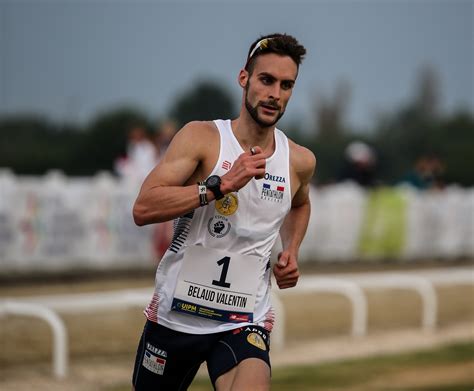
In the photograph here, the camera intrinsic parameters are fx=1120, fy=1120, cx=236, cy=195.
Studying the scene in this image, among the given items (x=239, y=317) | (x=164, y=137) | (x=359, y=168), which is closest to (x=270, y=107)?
(x=239, y=317)

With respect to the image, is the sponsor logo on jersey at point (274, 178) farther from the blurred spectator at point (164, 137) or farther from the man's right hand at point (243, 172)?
the blurred spectator at point (164, 137)

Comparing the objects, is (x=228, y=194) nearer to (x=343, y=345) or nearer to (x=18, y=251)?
(x=343, y=345)

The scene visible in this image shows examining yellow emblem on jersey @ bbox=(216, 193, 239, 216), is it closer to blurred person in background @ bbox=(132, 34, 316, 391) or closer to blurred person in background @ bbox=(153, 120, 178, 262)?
blurred person in background @ bbox=(132, 34, 316, 391)

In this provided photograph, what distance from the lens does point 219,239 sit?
5512mm

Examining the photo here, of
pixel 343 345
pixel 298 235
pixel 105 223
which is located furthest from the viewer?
pixel 105 223

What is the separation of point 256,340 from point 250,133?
103 cm

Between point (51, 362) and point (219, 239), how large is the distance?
495cm

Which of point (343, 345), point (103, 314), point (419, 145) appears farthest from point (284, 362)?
point (419, 145)

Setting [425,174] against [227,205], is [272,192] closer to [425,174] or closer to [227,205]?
[227,205]

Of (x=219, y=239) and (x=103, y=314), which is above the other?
(x=219, y=239)

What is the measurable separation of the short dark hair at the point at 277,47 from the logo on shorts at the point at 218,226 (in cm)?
75

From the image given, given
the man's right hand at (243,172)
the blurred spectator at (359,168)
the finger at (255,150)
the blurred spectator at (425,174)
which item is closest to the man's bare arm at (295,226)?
the finger at (255,150)

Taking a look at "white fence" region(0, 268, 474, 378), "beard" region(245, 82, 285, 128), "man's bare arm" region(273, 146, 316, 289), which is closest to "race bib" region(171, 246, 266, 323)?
"man's bare arm" region(273, 146, 316, 289)

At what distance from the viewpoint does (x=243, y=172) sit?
5086 mm
